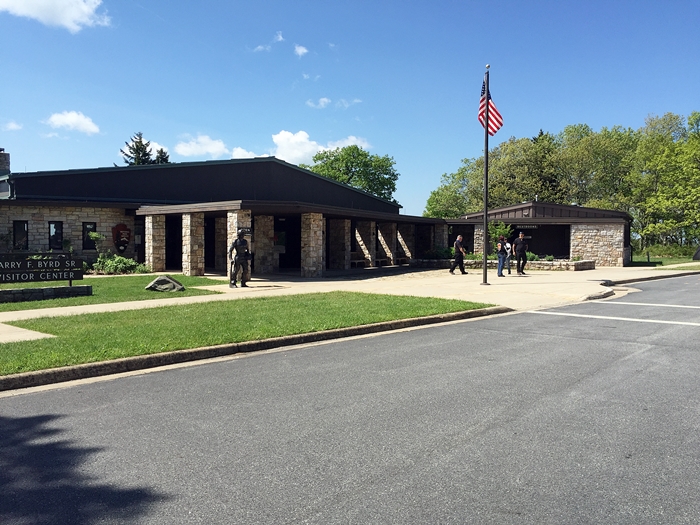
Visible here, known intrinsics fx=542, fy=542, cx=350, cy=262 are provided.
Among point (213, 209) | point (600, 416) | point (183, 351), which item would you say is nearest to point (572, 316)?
point (600, 416)

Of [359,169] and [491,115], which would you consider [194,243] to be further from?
[359,169]

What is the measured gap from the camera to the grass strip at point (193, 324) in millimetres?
7391

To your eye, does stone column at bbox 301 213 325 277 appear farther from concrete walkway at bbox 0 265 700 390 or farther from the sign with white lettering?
the sign with white lettering

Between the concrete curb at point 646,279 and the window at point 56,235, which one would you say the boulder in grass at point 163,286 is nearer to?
the window at point 56,235

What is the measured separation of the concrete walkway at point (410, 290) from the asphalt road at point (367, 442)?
4516 millimetres

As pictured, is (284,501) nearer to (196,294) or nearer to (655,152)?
(196,294)

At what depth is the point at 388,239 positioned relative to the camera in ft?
104

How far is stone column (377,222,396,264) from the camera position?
31406 millimetres

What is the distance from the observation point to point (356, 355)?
8.03 meters

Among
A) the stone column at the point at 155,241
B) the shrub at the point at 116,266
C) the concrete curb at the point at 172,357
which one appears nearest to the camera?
the concrete curb at the point at 172,357

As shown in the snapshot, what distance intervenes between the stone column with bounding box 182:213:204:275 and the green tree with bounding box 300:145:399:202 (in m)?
48.1

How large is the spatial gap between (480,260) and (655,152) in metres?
40.3

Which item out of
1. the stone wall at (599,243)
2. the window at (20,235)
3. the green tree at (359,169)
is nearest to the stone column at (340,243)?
the window at (20,235)

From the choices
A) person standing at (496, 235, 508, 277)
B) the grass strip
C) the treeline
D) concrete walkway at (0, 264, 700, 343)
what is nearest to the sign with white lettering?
concrete walkway at (0, 264, 700, 343)
